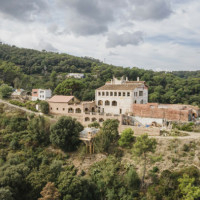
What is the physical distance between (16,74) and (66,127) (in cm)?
4140

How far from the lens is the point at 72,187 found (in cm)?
1862

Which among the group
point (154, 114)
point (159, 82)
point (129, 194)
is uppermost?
point (159, 82)

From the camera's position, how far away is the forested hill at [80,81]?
2298 inches

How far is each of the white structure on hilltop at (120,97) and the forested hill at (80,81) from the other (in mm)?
12190

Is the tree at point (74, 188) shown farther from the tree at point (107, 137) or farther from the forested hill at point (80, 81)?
the forested hill at point (80, 81)

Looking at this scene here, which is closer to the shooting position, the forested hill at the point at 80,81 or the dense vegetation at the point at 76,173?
the dense vegetation at the point at 76,173

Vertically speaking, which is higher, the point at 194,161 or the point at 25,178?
the point at 194,161

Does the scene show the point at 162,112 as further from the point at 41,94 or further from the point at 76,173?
the point at 41,94

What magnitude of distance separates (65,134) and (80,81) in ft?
91.1

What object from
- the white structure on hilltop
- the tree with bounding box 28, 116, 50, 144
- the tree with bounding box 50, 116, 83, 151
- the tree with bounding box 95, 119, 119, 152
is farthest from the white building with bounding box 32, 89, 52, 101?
the tree with bounding box 95, 119, 119, 152

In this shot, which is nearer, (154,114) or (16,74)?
(154,114)

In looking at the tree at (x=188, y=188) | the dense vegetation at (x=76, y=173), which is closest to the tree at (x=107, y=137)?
the dense vegetation at (x=76, y=173)

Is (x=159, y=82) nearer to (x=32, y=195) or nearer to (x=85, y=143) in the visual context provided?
(x=85, y=143)

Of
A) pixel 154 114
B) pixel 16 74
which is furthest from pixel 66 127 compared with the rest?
pixel 16 74
